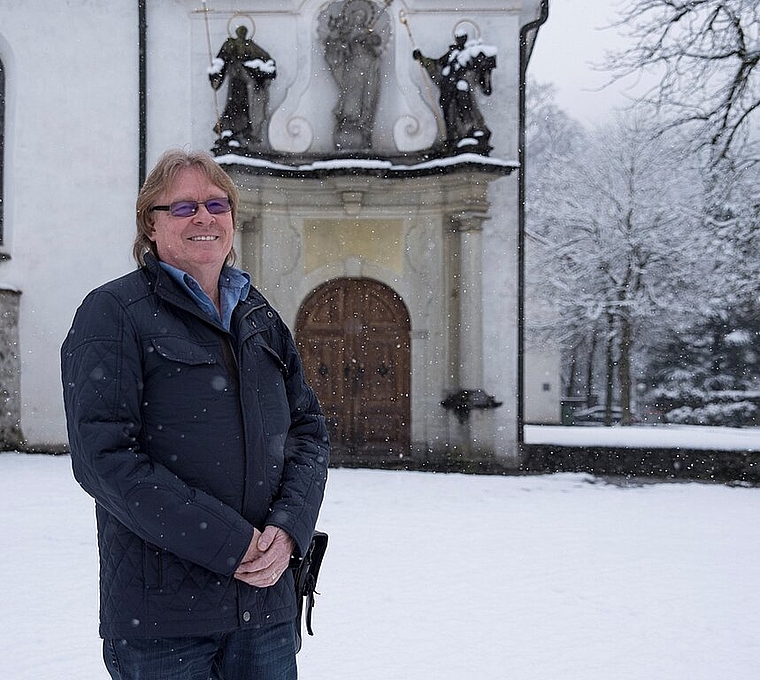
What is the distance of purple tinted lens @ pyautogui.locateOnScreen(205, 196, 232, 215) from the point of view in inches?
82.3

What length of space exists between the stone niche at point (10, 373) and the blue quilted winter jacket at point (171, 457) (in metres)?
10.7

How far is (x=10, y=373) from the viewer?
11.9 meters

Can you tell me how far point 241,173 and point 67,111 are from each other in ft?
8.79

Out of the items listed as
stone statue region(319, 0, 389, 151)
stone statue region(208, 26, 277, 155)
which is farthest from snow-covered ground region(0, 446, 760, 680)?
stone statue region(319, 0, 389, 151)

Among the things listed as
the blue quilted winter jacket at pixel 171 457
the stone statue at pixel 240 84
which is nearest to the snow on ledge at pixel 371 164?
the stone statue at pixel 240 84

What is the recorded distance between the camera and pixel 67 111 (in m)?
12.0

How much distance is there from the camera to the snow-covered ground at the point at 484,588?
4105mm

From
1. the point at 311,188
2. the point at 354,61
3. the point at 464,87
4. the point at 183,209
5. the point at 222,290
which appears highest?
the point at 354,61

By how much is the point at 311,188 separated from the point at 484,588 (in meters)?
7.57

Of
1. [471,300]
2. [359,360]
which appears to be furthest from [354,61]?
[359,360]

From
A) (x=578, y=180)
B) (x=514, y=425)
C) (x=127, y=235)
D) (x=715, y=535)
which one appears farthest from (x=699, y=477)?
(x=578, y=180)

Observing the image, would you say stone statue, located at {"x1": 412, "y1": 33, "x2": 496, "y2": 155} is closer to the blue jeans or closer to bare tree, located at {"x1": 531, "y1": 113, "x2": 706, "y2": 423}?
the blue jeans

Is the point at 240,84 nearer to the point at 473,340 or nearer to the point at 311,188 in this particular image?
the point at 311,188

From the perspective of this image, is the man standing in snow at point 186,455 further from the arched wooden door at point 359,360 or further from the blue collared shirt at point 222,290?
the arched wooden door at point 359,360
